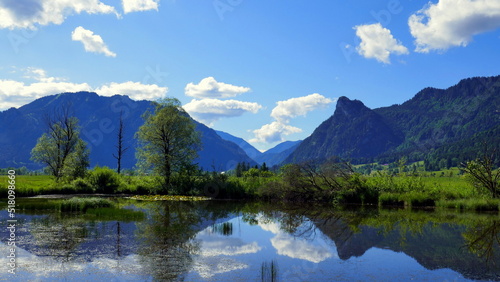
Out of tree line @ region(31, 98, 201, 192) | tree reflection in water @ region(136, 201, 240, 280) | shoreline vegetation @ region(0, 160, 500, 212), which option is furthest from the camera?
tree line @ region(31, 98, 201, 192)

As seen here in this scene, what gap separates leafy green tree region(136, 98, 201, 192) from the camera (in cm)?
5462

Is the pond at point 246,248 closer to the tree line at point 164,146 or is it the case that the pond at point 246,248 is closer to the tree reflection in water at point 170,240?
the tree reflection in water at point 170,240

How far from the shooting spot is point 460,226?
84.6 ft

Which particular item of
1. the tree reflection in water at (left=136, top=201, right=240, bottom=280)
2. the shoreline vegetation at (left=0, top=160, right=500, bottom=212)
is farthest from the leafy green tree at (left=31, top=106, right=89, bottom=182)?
the tree reflection in water at (left=136, top=201, right=240, bottom=280)

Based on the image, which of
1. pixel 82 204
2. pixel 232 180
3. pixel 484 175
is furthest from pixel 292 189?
pixel 82 204

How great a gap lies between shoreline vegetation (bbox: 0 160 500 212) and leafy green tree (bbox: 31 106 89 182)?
7.33ft

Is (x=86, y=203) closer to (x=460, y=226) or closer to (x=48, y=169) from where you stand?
(x=460, y=226)

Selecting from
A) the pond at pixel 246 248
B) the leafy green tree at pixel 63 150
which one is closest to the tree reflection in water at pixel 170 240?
the pond at pixel 246 248

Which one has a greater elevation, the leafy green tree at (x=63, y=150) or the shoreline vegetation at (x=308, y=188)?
the leafy green tree at (x=63, y=150)

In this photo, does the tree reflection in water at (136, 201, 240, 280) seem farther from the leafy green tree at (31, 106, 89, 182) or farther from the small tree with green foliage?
the leafy green tree at (31, 106, 89, 182)

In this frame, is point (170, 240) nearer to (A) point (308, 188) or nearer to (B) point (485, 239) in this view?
(B) point (485, 239)

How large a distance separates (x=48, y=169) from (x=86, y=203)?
135 feet

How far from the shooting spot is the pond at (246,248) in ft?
44.2

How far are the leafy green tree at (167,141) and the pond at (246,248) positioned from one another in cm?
2464
